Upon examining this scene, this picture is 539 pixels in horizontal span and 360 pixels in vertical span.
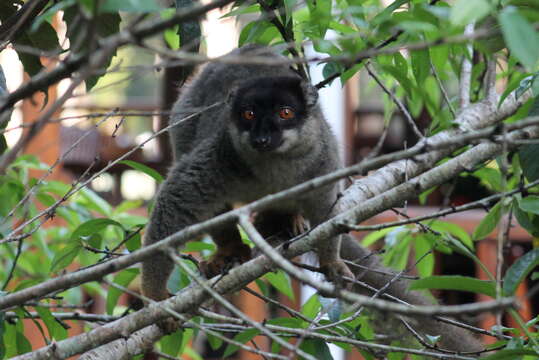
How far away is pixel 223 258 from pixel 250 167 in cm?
53

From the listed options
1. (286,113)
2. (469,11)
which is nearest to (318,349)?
(286,113)

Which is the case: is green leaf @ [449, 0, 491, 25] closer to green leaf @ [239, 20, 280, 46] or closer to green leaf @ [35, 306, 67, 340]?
green leaf @ [239, 20, 280, 46]

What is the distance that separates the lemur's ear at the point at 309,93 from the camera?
12.7ft

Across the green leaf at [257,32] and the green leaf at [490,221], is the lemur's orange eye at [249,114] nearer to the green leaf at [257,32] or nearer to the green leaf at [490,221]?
the green leaf at [257,32]

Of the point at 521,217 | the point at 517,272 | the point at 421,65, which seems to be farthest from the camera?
the point at 521,217

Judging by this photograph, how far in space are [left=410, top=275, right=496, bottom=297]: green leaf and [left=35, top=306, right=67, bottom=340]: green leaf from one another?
155cm

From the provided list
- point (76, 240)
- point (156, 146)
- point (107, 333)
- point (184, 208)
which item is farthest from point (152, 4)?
point (156, 146)

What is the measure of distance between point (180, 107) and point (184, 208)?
968 millimetres

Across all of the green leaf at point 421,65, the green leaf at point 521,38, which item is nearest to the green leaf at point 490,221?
the green leaf at point 421,65

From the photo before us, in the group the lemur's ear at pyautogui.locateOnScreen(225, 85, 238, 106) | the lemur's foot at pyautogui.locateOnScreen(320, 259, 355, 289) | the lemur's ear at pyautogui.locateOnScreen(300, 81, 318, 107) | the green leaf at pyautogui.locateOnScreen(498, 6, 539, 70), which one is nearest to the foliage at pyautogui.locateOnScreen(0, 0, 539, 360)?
the green leaf at pyautogui.locateOnScreen(498, 6, 539, 70)

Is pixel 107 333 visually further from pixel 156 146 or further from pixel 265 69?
pixel 156 146

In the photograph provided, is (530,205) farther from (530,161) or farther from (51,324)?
(51,324)

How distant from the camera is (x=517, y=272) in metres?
2.43

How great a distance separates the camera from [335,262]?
388 cm
